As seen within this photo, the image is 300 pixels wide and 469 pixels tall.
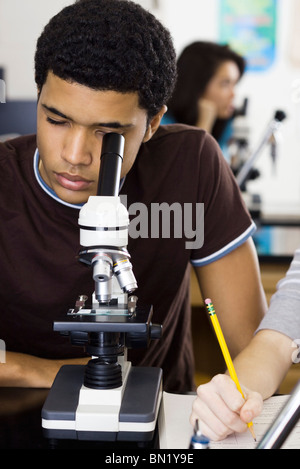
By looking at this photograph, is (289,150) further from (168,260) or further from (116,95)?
(116,95)

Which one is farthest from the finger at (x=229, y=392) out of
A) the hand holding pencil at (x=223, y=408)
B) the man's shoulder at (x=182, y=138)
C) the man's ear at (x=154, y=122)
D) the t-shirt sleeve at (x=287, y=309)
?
the man's shoulder at (x=182, y=138)

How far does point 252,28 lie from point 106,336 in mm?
3319

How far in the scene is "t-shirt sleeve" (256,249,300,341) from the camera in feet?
3.73

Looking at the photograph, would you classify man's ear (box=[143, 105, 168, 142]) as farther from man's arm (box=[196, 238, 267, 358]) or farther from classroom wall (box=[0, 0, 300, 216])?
classroom wall (box=[0, 0, 300, 216])

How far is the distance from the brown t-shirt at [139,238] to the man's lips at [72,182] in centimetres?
14

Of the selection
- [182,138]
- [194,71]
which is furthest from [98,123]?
[194,71]

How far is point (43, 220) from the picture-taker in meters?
1.31

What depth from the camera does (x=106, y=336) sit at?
35.2 inches

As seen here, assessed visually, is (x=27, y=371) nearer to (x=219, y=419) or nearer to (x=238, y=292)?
(x=219, y=419)

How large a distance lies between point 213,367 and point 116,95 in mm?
1507

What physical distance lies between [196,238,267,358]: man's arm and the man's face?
0.38 m

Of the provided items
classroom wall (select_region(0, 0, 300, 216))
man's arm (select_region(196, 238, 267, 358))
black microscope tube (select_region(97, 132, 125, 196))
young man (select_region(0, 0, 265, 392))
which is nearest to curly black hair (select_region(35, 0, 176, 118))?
young man (select_region(0, 0, 265, 392))
